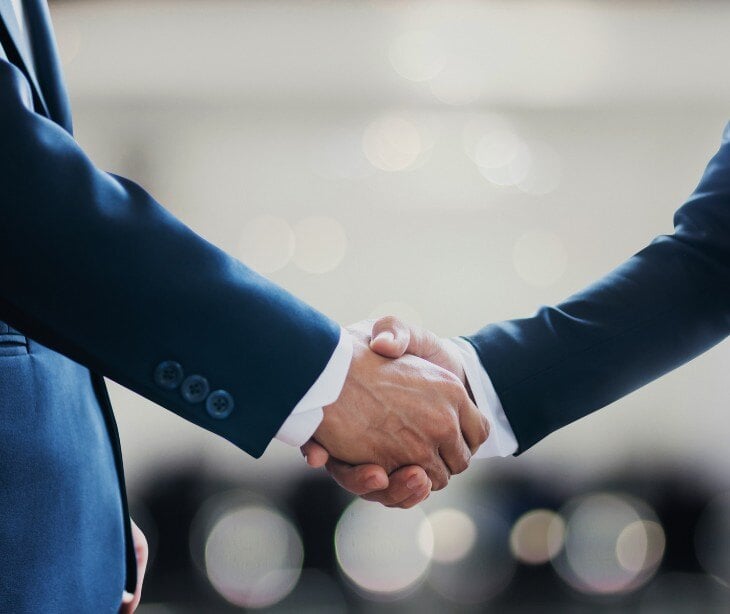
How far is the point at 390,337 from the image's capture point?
1096mm

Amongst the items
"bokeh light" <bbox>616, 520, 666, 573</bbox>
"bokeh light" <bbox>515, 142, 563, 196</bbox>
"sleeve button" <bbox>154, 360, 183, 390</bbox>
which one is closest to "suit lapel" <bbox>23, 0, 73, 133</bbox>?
"sleeve button" <bbox>154, 360, 183, 390</bbox>

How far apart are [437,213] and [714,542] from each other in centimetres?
226

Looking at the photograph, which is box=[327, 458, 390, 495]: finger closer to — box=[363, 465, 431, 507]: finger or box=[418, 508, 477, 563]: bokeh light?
box=[363, 465, 431, 507]: finger

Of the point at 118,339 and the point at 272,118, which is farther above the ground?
the point at 118,339

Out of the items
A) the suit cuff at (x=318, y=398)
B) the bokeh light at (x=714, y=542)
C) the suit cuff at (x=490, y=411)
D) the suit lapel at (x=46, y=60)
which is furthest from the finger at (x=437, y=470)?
the bokeh light at (x=714, y=542)

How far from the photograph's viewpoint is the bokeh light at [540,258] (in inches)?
157

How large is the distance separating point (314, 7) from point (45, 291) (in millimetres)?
3563

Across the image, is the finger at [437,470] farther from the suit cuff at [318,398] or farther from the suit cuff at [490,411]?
the suit cuff at [318,398]

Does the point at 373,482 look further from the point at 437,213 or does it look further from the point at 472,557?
the point at 437,213

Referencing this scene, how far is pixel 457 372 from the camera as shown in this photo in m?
1.24

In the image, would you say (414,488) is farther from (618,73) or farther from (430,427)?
(618,73)

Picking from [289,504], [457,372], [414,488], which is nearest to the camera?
[414,488]

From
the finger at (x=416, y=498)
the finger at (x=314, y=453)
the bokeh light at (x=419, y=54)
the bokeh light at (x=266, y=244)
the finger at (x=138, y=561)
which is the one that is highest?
the bokeh light at (x=419, y=54)

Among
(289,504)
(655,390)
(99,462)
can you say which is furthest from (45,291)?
(655,390)
